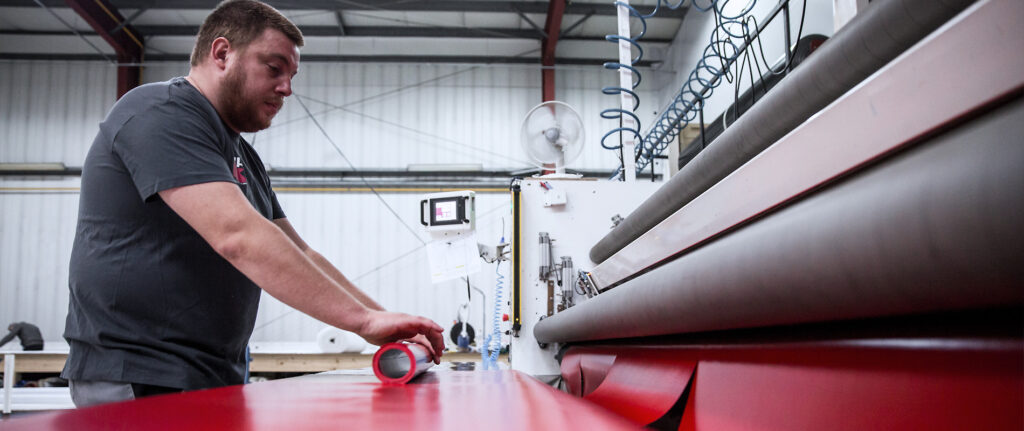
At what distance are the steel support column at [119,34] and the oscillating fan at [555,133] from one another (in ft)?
17.8

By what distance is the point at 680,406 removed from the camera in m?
0.81

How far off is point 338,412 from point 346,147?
19.6 ft

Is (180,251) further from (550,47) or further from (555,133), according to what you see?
(550,47)

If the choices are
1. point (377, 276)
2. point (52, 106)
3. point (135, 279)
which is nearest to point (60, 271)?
point (52, 106)

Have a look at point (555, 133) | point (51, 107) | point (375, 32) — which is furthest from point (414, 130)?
point (555, 133)

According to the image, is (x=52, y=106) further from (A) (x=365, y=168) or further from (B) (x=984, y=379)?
(B) (x=984, y=379)

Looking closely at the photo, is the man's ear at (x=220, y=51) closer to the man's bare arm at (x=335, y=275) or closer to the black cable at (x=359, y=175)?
the man's bare arm at (x=335, y=275)

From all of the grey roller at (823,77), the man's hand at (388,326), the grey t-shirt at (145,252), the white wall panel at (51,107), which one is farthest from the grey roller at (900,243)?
the white wall panel at (51,107)

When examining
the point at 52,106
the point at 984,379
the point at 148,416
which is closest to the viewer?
the point at 984,379

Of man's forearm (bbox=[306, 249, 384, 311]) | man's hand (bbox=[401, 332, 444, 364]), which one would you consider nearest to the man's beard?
man's forearm (bbox=[306, 249, 384, 311])

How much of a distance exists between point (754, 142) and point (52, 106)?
25.6ft

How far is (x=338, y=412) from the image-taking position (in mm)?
678

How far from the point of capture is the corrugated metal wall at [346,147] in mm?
5941

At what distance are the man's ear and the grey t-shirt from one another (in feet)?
0.28
